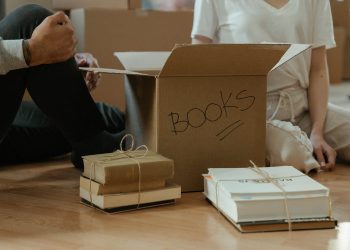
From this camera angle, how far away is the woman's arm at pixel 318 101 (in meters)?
1.61

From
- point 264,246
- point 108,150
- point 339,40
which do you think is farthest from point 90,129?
point 339,40

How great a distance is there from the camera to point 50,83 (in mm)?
1344

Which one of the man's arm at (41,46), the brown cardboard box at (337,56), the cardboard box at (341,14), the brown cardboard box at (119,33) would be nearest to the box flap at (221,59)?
the man's arm at (41,46)

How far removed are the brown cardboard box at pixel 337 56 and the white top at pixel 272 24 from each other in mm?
2651

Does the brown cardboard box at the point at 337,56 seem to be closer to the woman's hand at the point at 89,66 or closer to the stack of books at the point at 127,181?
the woman's hand at the point at 89,66

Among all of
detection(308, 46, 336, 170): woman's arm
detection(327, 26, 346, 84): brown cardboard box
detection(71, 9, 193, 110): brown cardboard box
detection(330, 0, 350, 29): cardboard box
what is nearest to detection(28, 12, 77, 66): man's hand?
detection(308, 46, 336, 170): woman's arm

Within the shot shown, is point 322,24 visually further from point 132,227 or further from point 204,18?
point 132,227

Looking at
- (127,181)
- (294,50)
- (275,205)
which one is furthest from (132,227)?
(294,50)

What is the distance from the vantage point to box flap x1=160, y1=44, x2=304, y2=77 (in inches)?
46.6

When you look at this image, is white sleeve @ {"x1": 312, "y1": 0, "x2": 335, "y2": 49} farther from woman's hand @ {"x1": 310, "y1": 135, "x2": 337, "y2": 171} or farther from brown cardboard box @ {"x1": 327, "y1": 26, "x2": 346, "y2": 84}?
brown cardboard box @ {"x1": 327, "y1": 26, "x2": 346, "y2": 84}

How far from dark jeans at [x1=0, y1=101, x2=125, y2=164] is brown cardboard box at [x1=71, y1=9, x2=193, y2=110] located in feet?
1.41

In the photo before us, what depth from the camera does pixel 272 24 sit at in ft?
5.13

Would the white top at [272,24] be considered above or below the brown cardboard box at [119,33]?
above

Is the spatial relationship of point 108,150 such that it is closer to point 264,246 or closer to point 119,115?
point 119,115
